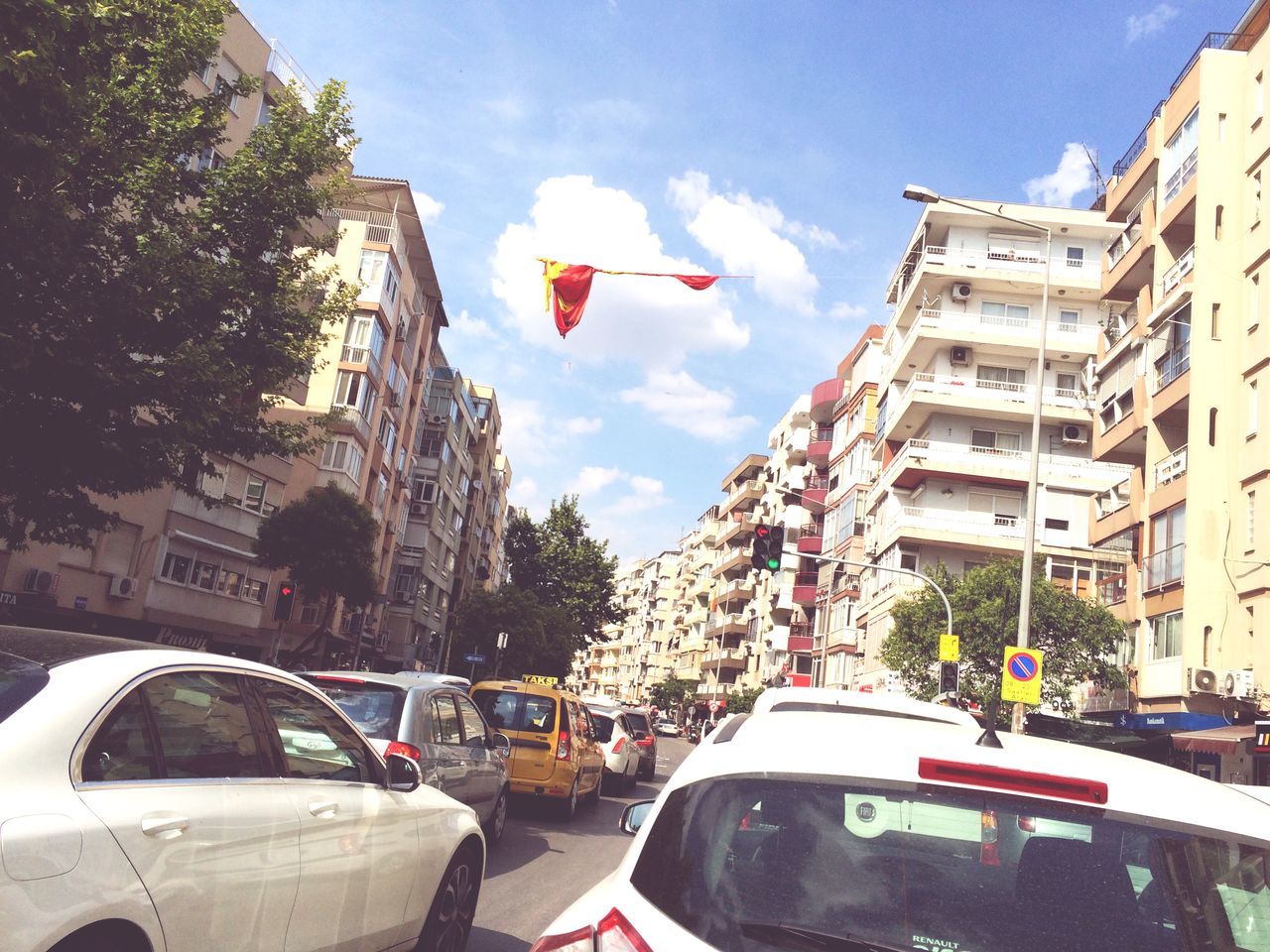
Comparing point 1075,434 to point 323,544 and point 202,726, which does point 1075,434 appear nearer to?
point 323,544

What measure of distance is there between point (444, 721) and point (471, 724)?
2.82ft

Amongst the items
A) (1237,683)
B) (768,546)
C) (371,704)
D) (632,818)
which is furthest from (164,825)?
(1237,683)

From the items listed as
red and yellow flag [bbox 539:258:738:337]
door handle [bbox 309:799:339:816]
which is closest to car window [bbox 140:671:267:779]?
door handle [bbox 309:799:339:816]

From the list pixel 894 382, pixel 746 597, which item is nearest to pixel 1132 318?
pixel 894 382

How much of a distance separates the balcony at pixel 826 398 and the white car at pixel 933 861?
212 ft

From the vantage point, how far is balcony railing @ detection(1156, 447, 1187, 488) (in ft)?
86.8

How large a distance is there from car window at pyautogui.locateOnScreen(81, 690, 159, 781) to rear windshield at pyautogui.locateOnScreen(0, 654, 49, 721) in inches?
8.8

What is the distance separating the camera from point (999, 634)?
3191 cm

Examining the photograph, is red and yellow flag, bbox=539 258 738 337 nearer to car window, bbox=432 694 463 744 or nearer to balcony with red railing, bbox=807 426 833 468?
car window, bbox=432 694 463 744

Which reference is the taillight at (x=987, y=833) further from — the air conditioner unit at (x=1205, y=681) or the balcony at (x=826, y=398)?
the balcony at (x=826, y=398)

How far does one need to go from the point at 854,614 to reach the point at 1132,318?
75.4ft

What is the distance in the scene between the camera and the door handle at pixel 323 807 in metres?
4.48

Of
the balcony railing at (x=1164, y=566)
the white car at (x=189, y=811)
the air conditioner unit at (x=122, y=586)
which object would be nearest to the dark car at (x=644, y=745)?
the balcony railing at (x=1164, y=566)

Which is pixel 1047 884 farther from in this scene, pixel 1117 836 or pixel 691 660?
pixel 691 660
